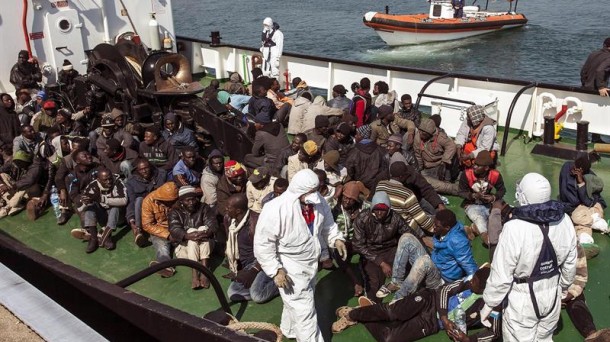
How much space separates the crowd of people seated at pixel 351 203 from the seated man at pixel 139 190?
1 centimetres

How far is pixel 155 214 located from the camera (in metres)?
6.10

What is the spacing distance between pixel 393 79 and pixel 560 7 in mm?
29075

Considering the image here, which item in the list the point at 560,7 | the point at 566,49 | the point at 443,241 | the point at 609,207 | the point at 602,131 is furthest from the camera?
the point at 560,7

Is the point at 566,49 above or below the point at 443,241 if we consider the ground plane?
below

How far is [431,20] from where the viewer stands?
2720 cm

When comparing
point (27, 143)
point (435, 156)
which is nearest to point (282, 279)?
point (435, 156)

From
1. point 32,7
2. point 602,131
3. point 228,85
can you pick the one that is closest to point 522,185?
point 602,131

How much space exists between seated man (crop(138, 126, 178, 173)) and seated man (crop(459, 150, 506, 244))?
3455 mm

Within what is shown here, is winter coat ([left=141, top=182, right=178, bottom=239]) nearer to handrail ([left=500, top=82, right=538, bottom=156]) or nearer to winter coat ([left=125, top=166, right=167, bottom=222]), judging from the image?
winter coat ([left=125, top=166, right=167, bottom=222])

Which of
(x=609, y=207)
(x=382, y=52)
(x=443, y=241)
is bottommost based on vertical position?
(x=382, y=52)

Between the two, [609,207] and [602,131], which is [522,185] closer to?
[609,207]

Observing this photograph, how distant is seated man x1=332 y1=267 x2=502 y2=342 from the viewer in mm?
4656

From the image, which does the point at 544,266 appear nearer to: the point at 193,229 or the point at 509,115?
the point at 193,229

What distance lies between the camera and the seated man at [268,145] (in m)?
7.35
